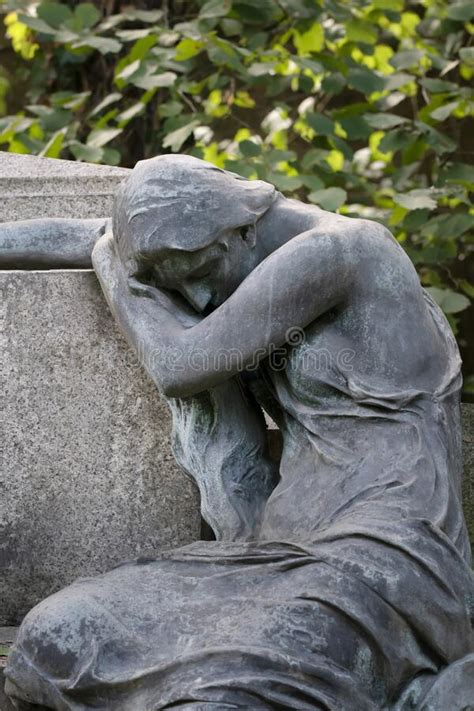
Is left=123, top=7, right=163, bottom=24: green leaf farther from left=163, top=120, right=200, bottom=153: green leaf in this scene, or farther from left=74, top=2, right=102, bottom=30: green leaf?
left=163, top=120, right=200, bottom=153: green leaf

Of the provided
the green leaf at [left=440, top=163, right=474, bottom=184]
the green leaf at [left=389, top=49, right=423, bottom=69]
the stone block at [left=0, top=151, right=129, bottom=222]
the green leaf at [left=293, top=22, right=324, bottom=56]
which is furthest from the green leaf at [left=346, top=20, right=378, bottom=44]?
the stone block at [left=0, top=151, right=129, bottom=222]

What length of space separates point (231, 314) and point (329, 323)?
244 millimetres

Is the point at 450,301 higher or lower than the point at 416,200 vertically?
lower

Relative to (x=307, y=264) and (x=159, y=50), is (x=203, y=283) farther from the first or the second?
(x=159, y=50)

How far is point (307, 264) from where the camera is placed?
3.39 m

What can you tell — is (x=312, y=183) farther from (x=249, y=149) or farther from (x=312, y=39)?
(x=312, y=39)

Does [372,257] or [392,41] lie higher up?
[372,257]

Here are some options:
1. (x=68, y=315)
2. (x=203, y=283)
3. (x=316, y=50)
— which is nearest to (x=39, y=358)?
(x=68, y=315)

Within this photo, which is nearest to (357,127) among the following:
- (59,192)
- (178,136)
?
(178,136)

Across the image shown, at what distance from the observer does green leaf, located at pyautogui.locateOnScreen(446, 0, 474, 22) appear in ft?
19.3

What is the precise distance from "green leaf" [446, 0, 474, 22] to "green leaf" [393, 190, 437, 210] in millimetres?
808

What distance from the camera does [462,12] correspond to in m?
5.87

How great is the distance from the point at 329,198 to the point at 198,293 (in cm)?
193

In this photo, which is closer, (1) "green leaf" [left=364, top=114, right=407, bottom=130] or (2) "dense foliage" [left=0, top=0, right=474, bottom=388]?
(1) "green leaf" [left=364, top=114, right=407, bottom=130]
